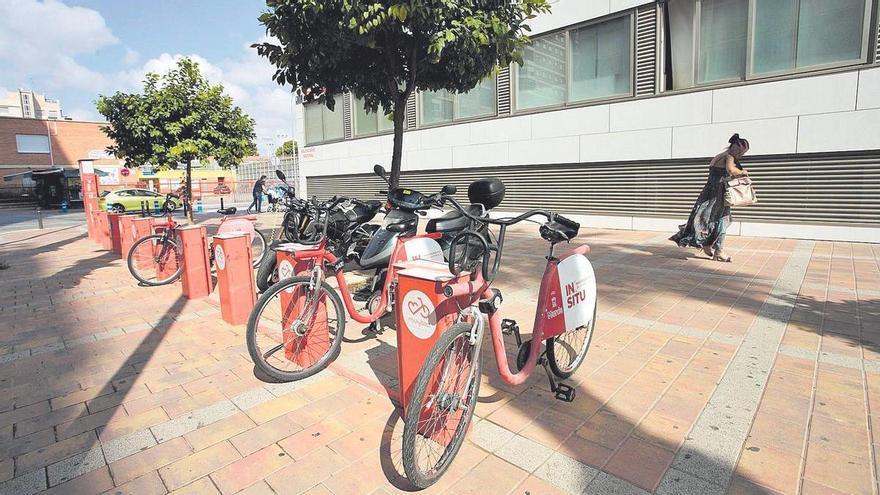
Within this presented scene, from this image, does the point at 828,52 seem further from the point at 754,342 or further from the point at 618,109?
the point at 754,342

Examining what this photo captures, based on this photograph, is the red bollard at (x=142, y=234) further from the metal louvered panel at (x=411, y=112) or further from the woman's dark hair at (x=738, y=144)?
the metal louvered panel at (x=411, y=112)

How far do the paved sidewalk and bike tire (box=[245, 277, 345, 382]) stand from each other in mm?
90

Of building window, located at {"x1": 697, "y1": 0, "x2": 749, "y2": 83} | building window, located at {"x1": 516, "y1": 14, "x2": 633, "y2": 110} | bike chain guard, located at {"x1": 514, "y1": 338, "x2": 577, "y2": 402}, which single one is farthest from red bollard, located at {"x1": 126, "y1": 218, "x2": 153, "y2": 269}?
building window, located at {"x1": 697, "y1": 0, "x2": 749, "y2": 83}

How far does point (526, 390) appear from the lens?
10.5 ft

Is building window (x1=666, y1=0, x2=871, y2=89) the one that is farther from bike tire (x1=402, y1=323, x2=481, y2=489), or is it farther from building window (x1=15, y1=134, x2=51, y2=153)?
building window (x1=15, y1=134, x2=51, y2=153)

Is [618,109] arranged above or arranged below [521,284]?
above

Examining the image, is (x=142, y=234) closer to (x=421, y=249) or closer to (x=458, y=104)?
(x=421, y=249)

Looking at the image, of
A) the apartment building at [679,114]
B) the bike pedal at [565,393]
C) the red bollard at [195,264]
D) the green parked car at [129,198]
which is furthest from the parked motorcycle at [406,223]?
the green parked car at [129,198]

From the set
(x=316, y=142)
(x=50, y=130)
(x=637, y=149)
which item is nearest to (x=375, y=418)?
(x=637, y=149)

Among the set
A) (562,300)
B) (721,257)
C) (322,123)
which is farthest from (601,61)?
(322,123)

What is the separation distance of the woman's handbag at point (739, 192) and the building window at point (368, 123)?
11550 mm

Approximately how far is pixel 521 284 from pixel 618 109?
A: 6.40 metres

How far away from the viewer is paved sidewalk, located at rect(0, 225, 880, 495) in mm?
2318

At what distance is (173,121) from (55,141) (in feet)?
160
